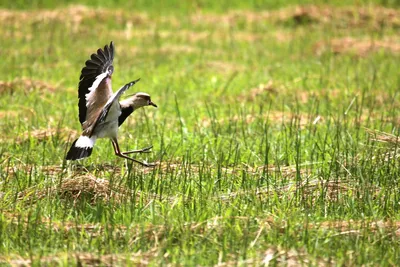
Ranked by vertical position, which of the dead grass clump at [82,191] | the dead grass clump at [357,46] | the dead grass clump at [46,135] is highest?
the dead grass clump at [357,46]

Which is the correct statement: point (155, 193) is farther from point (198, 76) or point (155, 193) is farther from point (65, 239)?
point (198, 76)

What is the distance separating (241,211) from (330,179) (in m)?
0.87

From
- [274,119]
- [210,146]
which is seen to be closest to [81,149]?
[210,146]

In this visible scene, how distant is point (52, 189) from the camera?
16.2ft

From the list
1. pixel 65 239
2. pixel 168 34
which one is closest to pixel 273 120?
pixel 65 239

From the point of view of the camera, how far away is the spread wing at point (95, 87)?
18.2 feet

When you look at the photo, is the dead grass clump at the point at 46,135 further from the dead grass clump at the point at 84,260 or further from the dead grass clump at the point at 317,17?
the dead grass clump at the point at 317,17

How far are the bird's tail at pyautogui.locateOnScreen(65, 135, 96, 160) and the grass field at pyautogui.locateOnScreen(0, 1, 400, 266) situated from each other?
0.09 meters

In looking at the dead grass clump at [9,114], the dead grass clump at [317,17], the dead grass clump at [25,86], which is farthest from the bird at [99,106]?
the dead grass clump at [317,17]

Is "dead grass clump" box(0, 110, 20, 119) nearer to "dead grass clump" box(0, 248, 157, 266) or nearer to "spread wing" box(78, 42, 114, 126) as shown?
"spread wing" box(78, 42, 114, 126)

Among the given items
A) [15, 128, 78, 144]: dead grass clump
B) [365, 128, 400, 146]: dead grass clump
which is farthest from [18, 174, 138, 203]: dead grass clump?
[365, 128, 400, 146]: dead grass clump

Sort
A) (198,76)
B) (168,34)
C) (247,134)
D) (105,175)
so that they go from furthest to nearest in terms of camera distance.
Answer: (168,34) < (198,76) < (247,134) < (105,175)

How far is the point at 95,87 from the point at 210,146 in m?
1.22

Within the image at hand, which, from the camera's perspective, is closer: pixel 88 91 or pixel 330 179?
pixel 330 179
